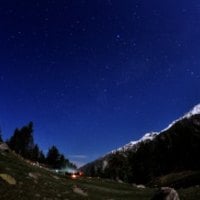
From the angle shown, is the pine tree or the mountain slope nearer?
the mountain slope

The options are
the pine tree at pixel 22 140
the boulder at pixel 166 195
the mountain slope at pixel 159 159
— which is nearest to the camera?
the boulder at pixel 166 195

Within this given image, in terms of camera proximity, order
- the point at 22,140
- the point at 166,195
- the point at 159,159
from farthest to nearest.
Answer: the point at 159,159, the point at 22,140, the point at 166,195

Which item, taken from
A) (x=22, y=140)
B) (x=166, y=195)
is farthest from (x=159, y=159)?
(x=166, y=195)

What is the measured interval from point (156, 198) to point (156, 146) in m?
152

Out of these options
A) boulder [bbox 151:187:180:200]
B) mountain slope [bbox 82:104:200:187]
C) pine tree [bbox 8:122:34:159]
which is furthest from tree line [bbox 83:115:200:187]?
boulder [bbox 151:187:180:200]

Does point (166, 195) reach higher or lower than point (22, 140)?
lower

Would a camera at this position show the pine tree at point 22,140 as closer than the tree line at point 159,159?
No

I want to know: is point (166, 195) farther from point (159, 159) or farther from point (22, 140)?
point (159, 159)

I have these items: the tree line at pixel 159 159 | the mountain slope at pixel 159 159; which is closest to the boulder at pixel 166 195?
the tree line at pixel 159 159

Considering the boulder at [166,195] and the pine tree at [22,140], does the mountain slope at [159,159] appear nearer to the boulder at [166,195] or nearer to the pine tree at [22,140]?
the pine tree at [22,140]

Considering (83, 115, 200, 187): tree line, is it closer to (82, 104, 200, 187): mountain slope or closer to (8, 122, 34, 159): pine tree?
(82, 104, 200, 187): mountain slope

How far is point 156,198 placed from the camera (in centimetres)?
3825

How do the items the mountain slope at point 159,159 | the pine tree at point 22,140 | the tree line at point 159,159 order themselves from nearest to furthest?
the tree line at point 159,159 → the mountain slope at point 159,159 → the pine tree at point 22,140

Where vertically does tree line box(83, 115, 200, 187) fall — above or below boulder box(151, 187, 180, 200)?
above
